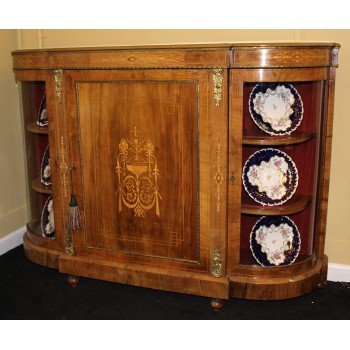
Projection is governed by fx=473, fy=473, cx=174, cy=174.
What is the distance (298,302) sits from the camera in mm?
2195

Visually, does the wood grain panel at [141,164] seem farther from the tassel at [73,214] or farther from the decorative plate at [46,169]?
the decorative plate at [46,169]

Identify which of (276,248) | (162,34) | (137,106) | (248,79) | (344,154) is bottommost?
(276,248)

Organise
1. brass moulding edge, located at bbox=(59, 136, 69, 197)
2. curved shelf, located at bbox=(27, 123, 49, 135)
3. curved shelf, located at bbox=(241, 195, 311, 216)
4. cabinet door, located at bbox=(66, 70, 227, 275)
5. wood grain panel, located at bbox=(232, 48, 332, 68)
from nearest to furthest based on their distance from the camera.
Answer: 1. wood grain panel, located at bbox=(232, 48, 332, 68)
2. cabinet door, located at bbox=(66, 70, 227, 275)
3. curved shelf, located at bbox=(241, 195, 311, 216)
4. brass moulding edge, located at bbox=(59, 136, 69, 197)
5. curved shelf, located at bbox=(27, 123, 49, 135)

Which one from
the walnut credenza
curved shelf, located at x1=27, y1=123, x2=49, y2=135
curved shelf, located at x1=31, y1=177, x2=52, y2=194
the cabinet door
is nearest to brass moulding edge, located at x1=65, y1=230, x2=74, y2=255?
the walnut credenza

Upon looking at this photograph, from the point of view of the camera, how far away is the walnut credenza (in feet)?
6.51

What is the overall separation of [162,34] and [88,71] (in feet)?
1.86

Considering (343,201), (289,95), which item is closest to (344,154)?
(343,201)

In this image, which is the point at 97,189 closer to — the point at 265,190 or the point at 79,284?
the point at 79,284

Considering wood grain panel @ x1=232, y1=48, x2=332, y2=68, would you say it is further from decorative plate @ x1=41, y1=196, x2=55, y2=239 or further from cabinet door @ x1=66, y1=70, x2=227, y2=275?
decorative plate @ x1=41, y1=196, x2=55, y2=239

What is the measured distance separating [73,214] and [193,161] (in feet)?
2.19

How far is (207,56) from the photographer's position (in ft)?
6.34

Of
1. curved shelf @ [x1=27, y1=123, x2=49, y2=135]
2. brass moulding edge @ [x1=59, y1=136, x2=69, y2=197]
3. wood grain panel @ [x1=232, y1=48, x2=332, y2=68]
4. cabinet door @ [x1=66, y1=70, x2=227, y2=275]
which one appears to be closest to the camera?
wood grain panel @ [x1=232, y1=48, x2=332, y2=68]

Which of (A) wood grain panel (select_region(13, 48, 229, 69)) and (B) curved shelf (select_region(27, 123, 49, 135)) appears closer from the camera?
(A) wood grain panel (select_region(13, 48, 229, 69))

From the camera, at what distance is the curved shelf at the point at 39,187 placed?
2479 mm
